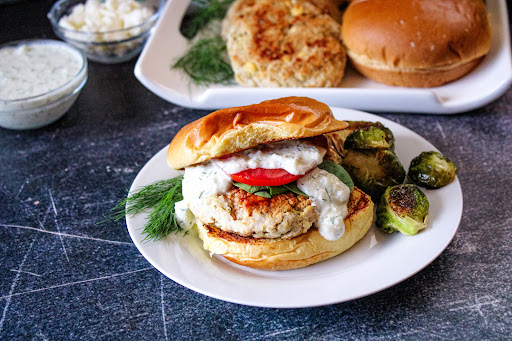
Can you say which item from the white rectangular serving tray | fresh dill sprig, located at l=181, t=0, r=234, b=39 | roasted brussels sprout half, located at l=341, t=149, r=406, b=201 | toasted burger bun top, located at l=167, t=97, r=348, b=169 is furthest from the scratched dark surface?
fresh dill sprig, located at l=181, t=0, r=234, b=39

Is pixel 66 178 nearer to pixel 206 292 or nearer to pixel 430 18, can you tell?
pixel 206 292

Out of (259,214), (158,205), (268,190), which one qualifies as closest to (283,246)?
(259,214)

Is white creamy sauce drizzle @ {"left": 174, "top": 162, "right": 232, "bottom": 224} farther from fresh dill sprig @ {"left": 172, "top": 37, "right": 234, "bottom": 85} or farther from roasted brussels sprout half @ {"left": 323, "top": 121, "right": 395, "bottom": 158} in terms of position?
fresh dill sprig @ {"left": 172, "top": 37, "right": 234, "bottom": 85}

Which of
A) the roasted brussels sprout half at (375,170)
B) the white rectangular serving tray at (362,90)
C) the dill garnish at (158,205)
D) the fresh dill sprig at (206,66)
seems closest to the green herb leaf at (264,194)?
→ the dill garnish at (158,205)

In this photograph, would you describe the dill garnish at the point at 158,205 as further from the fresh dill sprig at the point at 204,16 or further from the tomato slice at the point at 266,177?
the fresh dill sprig at the point at 204,16

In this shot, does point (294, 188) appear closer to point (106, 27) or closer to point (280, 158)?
point (280, 158)

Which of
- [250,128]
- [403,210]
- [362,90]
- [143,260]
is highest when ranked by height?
[250,128]
